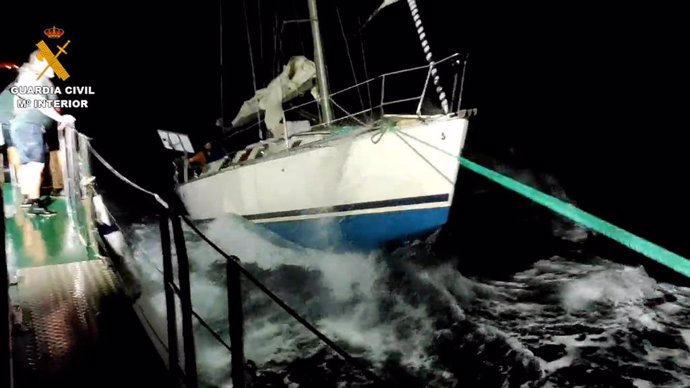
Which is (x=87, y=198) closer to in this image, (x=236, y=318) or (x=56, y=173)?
(x=56, y=173)

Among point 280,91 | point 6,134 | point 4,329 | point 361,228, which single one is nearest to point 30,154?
point 6,134

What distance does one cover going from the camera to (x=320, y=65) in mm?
9391

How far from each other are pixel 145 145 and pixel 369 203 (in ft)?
108

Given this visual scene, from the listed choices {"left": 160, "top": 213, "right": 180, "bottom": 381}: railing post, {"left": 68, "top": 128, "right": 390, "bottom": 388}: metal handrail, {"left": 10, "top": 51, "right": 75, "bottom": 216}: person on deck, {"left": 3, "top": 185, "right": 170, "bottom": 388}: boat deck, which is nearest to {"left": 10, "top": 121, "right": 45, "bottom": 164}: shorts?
{"left": 10, "top": 51, "right": 75, "bottom": 216}: person on deck

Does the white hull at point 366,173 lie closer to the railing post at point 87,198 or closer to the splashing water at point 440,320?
the splashing water at point 440,320

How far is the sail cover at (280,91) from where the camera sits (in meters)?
9.41

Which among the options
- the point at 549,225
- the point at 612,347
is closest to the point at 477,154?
the point at 549,225

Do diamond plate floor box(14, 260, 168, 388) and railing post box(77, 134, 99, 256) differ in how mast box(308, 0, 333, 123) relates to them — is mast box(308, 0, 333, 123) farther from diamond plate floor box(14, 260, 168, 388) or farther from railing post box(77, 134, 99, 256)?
diamond plate floor box(14, 260, 168, 388)

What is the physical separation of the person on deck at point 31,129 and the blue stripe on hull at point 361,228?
3.80 meters

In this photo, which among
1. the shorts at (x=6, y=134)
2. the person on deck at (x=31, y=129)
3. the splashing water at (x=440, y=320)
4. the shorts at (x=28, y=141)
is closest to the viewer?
the splashing water at (x=440, y=320)

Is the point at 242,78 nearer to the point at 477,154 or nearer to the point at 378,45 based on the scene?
the point at 378,45

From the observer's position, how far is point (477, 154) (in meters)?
21.6

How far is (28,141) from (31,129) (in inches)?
6.6

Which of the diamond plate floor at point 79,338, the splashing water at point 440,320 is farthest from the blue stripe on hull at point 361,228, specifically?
the diamond plate floor at point 79,338
